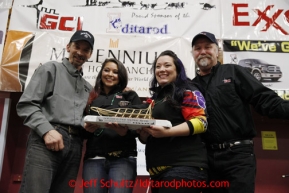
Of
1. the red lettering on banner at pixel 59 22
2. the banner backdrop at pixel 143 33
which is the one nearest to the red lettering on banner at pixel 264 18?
the banner backdrop at pixel 143 33

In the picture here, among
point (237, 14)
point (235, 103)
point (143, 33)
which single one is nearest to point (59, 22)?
point (143, 33)

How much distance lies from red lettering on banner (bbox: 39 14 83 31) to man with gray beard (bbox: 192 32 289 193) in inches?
50.9

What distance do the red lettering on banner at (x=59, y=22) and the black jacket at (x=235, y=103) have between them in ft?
4.29

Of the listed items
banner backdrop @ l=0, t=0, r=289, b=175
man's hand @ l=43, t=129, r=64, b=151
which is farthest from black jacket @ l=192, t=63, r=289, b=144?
banner backdrop @ l=0, t=0, r=289, b=175

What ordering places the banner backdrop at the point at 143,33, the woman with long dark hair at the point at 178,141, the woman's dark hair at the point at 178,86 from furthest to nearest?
the banner backdrop at the point at 143,33 → the woman's dark hair at the point at 178,86 → the woman with long dark hair at the point at 178,141

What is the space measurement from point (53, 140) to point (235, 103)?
2.62 ft

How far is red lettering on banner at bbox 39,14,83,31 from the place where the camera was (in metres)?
2.03

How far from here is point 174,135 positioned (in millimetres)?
871

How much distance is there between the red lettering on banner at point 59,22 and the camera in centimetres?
203

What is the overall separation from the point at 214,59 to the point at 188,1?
3.40ft

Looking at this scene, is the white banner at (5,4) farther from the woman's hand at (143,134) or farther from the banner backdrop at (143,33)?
the woman's hand at (143,134)

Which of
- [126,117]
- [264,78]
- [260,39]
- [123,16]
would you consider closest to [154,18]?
[123,16]

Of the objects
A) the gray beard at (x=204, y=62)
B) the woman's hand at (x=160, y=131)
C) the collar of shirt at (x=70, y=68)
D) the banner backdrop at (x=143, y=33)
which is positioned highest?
the banner backdrop at (x=143, y=33)

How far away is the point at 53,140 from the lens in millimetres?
993
